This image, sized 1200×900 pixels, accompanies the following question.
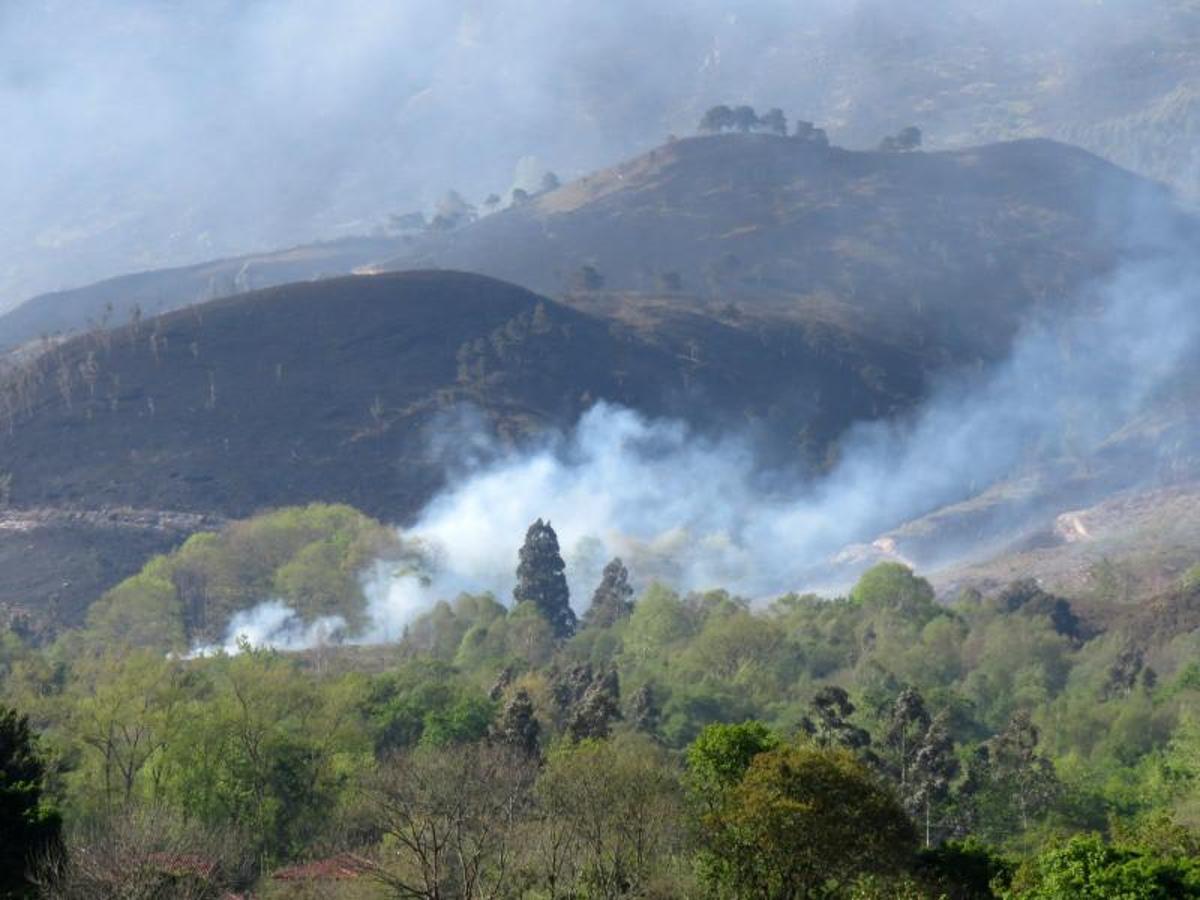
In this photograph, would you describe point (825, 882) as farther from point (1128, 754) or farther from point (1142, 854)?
point (1128, 754)

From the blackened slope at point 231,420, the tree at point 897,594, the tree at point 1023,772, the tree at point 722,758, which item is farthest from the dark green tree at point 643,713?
the blackened slope at point 231,420

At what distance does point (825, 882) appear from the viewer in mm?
46688

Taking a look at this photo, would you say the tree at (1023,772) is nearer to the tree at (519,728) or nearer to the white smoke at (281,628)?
the tree at (519,728)

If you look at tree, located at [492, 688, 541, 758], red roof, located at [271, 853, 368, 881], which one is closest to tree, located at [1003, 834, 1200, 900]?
red roof, located at [271, 853, 368, 881]

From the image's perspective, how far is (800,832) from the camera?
149 feet

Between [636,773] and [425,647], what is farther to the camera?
[425,647]

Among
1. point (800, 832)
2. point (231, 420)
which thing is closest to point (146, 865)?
point (800, 832)

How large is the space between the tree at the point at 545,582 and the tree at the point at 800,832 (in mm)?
84088

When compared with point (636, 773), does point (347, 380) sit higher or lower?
higher

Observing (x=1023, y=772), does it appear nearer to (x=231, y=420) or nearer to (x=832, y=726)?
(x=832, y=726)

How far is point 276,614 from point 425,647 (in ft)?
62.3

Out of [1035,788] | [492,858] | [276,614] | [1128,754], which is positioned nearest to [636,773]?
[492,858]

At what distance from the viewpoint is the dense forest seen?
4609 cm

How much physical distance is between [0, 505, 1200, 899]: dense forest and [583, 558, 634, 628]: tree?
27 centimetres
